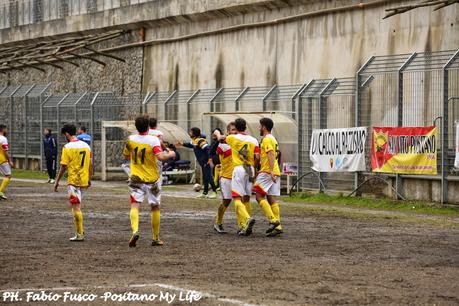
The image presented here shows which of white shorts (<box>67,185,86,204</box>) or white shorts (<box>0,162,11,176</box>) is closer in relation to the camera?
white shorts (<box>67,185,86,204</box>)

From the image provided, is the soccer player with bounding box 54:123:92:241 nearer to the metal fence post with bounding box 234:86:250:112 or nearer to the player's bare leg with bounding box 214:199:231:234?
the player's bare leg with bounding box 214:199:231:234

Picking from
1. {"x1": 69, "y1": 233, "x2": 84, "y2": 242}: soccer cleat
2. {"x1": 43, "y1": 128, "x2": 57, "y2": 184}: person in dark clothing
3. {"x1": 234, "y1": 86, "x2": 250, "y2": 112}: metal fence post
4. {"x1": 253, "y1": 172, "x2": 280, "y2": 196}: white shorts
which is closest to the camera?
{"x1": 69, "y1": 233, "x2": 84, "y2": 242}: soccer cleat

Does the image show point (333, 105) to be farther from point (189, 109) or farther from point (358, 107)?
point (189, 109)

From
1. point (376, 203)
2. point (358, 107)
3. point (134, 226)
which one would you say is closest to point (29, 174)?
point (358, 107)

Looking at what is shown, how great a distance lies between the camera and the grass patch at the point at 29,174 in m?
40.1

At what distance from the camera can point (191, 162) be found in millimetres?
35344

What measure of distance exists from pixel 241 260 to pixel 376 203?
11389 millimetres

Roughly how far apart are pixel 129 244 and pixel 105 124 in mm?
20704

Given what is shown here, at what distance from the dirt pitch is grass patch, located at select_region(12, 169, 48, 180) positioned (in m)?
18.5

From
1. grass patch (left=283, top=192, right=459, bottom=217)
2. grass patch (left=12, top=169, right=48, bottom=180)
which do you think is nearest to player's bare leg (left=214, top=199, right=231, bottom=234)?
grass patch (left=283, top=192, right=459, bottom=217)

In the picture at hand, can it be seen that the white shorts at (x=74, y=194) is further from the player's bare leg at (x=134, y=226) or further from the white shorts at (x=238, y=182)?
the white shorts at (x=238, y=182)

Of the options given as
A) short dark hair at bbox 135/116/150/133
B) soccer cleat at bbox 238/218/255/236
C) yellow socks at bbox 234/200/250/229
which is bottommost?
soccer cleat at bbox 238/218/255/236

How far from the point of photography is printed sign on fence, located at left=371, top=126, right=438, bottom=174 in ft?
77.6

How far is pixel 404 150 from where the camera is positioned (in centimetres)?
2459
